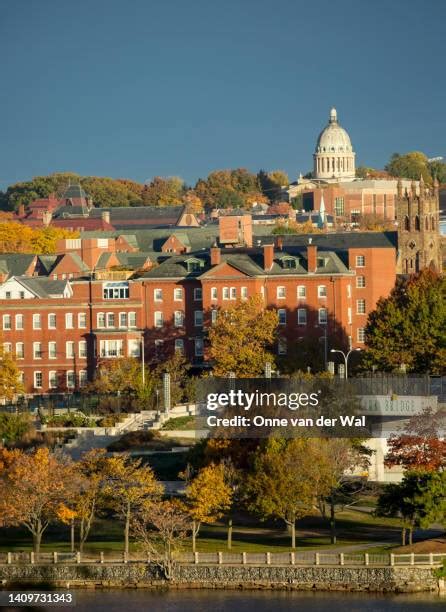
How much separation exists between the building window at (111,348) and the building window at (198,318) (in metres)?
5.19

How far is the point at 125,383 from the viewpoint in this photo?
129 metres

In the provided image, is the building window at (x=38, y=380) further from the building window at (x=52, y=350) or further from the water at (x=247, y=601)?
the water at (x=247, y=601)

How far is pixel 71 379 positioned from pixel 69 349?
2.13 m

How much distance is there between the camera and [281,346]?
13712 cm

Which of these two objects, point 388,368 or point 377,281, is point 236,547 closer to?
point 388,368

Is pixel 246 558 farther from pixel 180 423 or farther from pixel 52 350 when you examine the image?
pixel 52 350

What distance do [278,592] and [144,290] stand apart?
6220 cm

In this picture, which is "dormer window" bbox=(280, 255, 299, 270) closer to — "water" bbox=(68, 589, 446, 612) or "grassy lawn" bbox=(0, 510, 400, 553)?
"grassy lawn" bbox=(0, 510, 400, 553)

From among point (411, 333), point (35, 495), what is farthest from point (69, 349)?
point (35, 495)

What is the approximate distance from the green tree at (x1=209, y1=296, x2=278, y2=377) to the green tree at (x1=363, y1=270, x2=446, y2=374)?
6.53 metres

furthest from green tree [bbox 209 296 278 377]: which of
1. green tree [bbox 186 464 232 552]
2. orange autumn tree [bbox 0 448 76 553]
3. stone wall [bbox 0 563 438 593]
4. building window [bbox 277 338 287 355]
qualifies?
stone wall [bbox 0 563 438 593]

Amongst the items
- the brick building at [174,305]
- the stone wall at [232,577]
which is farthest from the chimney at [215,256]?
the stone wall at [232,577]

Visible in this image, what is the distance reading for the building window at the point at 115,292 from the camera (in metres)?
143

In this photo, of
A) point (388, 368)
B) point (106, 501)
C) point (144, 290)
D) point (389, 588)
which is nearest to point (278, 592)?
point (389, 588)
